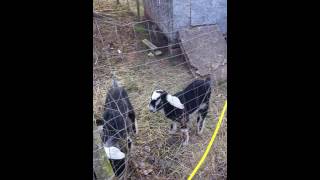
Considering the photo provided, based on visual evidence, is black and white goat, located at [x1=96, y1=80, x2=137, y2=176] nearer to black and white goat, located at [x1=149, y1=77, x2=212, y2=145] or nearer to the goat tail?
the goat tail

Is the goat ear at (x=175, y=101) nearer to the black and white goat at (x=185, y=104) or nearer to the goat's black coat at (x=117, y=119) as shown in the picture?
the black and white goat at (x=185, y=104)

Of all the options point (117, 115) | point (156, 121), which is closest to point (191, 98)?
point (156, 121)

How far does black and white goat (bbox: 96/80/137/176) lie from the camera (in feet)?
7.66

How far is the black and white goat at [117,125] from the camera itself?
2336 mm

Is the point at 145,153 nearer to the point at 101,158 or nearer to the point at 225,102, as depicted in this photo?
the point at 101,158

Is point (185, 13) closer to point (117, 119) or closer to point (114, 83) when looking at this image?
point (114, 83)

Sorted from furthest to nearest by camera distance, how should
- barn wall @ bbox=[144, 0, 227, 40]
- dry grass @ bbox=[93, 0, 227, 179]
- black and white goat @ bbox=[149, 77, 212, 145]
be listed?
black and white goat @ bbox=[149, 77, 212, 145]
barn wall @ bbox=[144, 0, 227, 40]
dry grass @ bbox=[93, 0, 227, 179]

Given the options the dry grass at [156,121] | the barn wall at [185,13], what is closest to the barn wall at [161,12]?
the barn wall at [185,13]

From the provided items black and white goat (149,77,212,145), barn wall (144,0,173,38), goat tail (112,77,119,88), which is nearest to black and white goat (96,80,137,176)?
goat tail (112,77,119,88)

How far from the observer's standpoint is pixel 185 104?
2.67m

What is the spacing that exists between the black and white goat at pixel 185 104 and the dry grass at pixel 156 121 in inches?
1.7

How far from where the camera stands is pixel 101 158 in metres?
2.27

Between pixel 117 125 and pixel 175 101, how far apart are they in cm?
45

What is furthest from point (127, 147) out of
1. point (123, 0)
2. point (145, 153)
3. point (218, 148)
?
point (123, 0)
